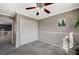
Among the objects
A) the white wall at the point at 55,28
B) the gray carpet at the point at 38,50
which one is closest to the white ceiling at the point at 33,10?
the white wall at the point at 55,28

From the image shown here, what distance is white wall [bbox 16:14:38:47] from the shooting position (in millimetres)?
2209

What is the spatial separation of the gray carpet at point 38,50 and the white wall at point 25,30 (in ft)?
0.41

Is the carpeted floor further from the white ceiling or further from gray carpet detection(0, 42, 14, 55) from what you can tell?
the white ceiling

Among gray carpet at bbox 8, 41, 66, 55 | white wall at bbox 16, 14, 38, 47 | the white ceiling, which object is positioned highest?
the white ceiling

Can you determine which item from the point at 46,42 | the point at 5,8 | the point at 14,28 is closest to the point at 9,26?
the point at 14,28

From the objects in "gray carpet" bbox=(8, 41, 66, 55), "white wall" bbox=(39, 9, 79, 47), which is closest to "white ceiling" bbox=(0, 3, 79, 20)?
"white wall" bbox=(39, 9, 79, 47)

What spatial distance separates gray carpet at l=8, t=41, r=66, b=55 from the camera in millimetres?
2238

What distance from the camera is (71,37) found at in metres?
2.22

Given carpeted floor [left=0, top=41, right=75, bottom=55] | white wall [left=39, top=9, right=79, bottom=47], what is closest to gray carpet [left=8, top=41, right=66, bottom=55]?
carpeted floor [left=0, top=41, right=75, bottom=55]

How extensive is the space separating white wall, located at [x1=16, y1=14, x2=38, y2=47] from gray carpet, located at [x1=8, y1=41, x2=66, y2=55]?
0.41ft

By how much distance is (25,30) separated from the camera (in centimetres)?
226

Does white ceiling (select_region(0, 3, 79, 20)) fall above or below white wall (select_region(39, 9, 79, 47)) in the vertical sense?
above

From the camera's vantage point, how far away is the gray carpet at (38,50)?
2.24m

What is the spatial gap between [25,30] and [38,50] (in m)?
0.59
